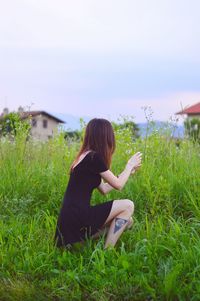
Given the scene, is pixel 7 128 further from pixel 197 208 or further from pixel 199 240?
pixel 199 240

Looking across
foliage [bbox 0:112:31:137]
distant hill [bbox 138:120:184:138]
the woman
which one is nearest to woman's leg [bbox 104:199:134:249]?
the woman

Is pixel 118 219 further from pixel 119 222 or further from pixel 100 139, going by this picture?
pixel 100 139

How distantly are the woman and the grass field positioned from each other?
12cm

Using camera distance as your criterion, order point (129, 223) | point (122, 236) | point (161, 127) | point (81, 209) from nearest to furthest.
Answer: point (81, 209), point (129, 223), point (122, 236), point (161, 127)

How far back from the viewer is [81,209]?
456 cm

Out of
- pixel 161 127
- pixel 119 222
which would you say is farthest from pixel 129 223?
pixel 161 127

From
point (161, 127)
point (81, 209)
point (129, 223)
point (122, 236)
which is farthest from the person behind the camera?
point (161, 127)

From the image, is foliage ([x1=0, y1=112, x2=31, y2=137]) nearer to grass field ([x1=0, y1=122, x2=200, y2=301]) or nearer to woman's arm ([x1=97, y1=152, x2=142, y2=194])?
grass field ([x1=0, y1=122, x2=200, y2=301])

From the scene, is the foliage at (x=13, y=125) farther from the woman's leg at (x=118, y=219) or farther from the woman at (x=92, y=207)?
the woman's leg at (x=118, y=219)

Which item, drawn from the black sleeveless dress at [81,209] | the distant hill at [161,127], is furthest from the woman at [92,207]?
the distant hill at [161,127]

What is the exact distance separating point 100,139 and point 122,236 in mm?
921

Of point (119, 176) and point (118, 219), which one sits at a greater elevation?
point (119, 176)

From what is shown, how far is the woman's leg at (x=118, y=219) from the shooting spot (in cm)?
455

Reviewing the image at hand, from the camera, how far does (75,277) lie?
4.06m
